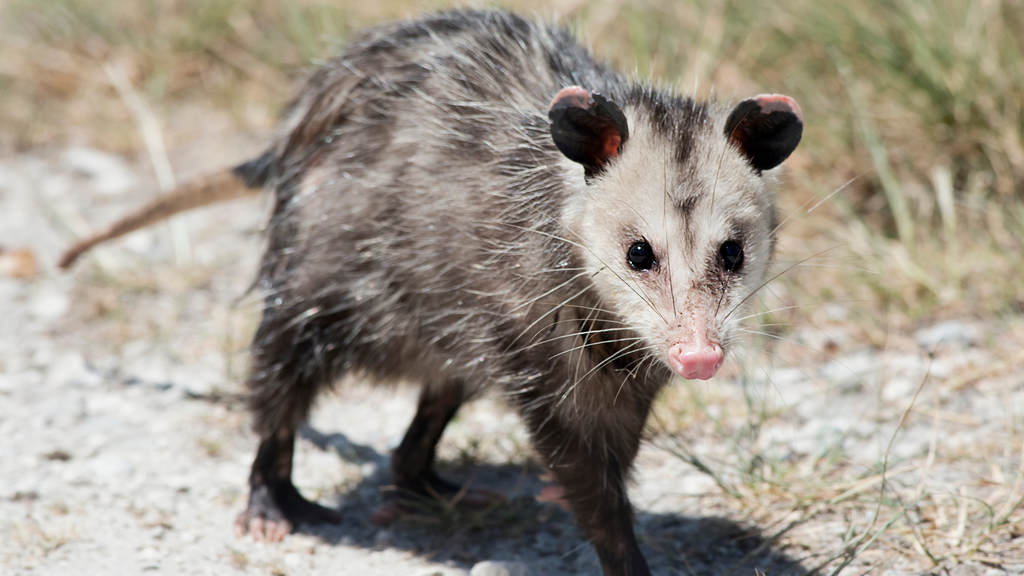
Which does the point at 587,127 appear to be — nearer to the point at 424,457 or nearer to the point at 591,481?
the point at 591,481

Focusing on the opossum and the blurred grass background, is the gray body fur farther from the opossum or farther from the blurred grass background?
the blurred grass background

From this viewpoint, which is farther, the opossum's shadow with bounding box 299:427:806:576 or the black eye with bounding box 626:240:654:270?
the opossum's shadow with bounding box 299:427:806:576

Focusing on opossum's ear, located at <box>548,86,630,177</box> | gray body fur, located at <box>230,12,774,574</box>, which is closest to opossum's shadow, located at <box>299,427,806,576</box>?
gray body fur, located at <box>230,12,774,574</box>

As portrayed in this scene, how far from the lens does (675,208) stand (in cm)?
234

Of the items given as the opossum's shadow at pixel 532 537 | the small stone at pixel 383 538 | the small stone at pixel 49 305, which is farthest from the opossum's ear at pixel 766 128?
the small stone at pixel 49 305

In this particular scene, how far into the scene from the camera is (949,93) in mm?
4672

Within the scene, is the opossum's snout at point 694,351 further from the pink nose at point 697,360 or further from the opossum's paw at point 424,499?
the opossum's paw at point 424,499

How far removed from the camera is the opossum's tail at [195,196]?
376 cm

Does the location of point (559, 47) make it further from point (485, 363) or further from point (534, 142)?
point (485, 363)

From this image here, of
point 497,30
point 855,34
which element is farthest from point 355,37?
point 855,34

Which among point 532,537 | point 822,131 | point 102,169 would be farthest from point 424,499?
point 102,169

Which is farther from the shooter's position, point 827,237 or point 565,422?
point 827,237

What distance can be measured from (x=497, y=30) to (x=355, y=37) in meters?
0.73

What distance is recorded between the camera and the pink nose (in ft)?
7.04
